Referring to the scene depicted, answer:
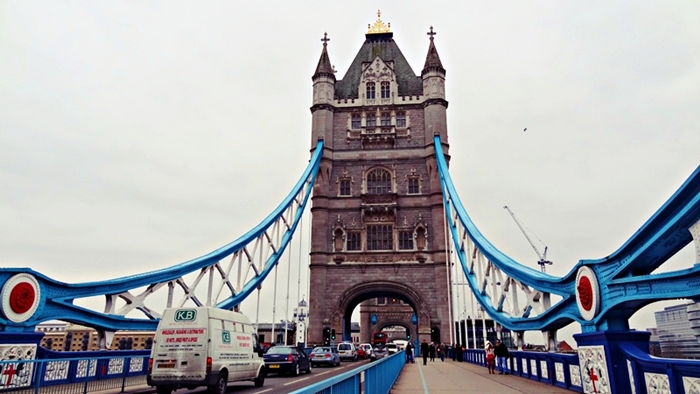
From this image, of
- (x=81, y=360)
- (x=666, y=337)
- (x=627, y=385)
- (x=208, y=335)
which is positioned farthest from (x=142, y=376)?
(x=666, y=337)

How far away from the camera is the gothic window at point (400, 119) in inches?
1655

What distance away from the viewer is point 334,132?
41969 mm

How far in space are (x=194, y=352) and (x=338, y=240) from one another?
87.0 feet

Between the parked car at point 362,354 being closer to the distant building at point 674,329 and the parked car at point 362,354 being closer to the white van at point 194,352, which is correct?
the distant building at point 674,329

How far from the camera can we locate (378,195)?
3916 centimetres

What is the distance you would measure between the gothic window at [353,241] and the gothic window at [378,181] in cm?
367

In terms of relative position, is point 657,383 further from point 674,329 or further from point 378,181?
point 378,181

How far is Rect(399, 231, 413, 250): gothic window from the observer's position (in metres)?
38.2

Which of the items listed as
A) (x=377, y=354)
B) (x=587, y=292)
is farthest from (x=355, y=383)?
(x=377, y=354)

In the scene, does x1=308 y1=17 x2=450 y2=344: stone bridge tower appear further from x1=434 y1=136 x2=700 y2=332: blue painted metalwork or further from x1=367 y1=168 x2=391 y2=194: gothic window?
x1=434 y1=136 x2=700 y2=332: blue painted metalwork

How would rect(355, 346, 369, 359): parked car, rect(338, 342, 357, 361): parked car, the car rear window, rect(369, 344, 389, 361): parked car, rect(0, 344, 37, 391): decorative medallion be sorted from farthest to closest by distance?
rect(355, 346, 369, 359): parked car < rect(369, 344, 389, 361): parked car < rect(338, 342, 357, 361): parked car < the car rear window < rect(0, 344, 37, 391): decorative medallion

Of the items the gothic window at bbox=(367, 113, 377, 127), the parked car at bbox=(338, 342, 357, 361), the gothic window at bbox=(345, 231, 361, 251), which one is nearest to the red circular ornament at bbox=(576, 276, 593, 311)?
the parked car at bbox=(338, 342, 357, 361)

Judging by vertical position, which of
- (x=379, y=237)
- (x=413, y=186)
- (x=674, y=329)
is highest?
(x=413, y=186)

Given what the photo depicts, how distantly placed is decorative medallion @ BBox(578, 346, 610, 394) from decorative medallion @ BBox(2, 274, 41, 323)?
13.3 meters
